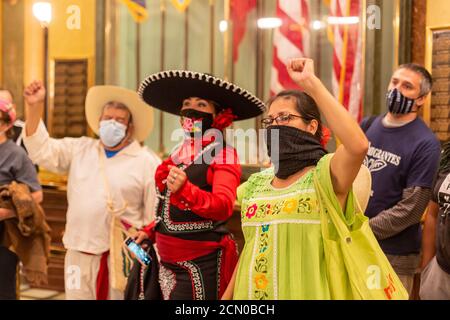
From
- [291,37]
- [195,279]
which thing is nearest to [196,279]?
[195,279]

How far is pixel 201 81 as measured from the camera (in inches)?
111

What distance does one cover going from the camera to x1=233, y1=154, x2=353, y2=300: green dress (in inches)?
77.9

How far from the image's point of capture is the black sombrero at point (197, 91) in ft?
9.24

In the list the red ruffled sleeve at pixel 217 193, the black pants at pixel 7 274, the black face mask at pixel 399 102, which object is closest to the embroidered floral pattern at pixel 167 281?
the red ruffled sleeve at pixel 217 193

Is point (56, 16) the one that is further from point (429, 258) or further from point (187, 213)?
point (429, 258)

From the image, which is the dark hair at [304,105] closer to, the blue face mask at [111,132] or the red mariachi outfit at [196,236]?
the red mariachi outfit at [196,236]

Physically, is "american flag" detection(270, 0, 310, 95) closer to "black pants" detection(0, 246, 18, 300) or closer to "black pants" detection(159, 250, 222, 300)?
"black pants" detection(159, 250, 222, 300)

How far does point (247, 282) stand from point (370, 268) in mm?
445

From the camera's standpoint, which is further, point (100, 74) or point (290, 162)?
point (100, 74)

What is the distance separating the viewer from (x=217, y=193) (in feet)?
8.64

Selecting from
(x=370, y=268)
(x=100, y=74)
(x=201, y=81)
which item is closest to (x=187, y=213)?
(x=201, y=81)

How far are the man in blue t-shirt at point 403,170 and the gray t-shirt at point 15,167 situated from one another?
2.01 meters

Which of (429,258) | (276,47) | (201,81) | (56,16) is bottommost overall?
(429,258)

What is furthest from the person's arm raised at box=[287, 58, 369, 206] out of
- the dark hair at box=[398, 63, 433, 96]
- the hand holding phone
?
the dark hair at box=[398, 63, 433, 96]
